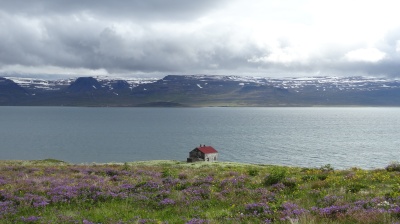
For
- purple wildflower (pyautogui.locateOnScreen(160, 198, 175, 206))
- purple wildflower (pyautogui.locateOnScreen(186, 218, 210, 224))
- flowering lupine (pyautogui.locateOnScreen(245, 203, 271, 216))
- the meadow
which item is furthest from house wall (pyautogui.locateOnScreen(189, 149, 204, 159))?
purple wildflower (pyautogui.locateOnScreen(186, 218, 210, 224))

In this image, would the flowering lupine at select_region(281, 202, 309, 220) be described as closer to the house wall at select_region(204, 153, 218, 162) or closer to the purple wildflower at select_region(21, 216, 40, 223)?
the purple wildflower at select_region(21, 216, 40, 223)

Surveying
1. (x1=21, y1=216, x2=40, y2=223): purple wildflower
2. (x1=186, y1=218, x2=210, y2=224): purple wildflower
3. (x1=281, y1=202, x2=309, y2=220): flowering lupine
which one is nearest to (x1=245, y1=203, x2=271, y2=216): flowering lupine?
(x1=281, y1=202, x2=309, y2=220): flowering lupine

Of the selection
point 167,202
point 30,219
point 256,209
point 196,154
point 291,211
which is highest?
point 291,211

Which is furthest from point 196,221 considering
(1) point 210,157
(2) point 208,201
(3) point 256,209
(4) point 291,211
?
(1) point 210,157


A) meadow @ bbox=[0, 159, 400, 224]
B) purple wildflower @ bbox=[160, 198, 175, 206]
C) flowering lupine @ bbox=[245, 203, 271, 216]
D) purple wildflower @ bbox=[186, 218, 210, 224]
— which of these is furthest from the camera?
purple wildflower @ bbox=[160, 198, 175, 206]

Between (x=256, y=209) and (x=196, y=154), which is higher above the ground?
(x=256, y=209)

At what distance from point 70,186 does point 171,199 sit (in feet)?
21.7

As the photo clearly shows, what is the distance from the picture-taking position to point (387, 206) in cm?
1358

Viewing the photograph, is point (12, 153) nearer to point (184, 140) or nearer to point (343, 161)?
point (184, 140)

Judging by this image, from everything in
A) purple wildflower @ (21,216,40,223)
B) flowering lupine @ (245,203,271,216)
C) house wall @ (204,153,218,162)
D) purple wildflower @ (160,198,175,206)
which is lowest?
house wall @ (204,153,218,162)

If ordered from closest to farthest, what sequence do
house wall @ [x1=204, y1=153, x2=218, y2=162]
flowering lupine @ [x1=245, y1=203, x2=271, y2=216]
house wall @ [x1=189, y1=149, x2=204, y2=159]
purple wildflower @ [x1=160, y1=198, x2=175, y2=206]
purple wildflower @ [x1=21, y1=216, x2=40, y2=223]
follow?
purple wildflower @ [x1=21, y1=216, x2=40, y2=223] → flowering lupine @ [x1=245, y1=203, x2=271, y2=216] → purple wildflower @ [x1=160, y1=198, x2=175, y2=206] → house wall @ [x1=204, y1=153, x2=218, y2=162] → house wall @ [x1=189, y1=149, x2=204, y2=159]

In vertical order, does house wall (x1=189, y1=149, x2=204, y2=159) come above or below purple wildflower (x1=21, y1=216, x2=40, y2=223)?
below

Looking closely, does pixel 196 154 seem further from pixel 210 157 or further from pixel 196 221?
pixel 196 221

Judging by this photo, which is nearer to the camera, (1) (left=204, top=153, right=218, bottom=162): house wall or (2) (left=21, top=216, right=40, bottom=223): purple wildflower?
(2) (left=21, top=216, right=40, bottom=223): purple wildflower
